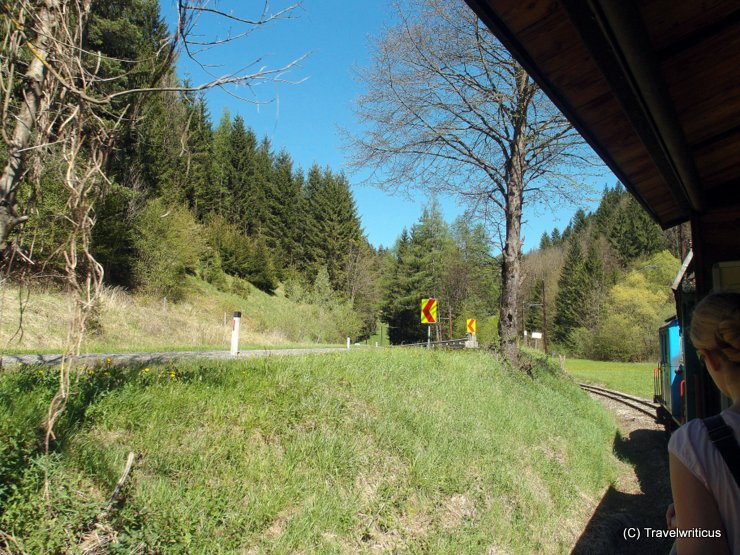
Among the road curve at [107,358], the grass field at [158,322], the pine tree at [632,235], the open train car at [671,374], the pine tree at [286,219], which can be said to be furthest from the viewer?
the pine tree at [632,235]

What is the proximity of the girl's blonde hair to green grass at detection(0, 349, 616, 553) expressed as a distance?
10.1 feet

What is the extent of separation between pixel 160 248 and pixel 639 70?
27211mm

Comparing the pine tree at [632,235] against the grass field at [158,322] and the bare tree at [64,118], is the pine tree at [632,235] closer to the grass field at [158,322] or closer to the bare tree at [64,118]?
the grass field at [158,322]

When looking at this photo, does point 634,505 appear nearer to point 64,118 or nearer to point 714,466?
point 714,466

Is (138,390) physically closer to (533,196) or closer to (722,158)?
(722,158)

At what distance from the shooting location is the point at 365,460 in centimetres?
478

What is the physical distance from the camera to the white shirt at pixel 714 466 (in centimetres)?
137

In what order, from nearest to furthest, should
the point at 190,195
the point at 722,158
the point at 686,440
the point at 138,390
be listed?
the point at 686,440
the point at 722,158
the point at 138,390
the point at 190,195

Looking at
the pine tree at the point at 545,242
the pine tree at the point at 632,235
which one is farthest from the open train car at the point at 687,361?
the pine tree at the point at 545,242

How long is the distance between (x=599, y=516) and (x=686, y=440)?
20.1 ft

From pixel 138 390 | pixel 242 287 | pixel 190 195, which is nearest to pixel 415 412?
pixel 138 390

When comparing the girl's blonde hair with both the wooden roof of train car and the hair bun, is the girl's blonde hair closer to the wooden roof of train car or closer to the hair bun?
the hair bun

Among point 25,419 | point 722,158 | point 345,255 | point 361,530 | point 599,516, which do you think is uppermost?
point 345,255

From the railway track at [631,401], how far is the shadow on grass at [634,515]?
6.27 meters
